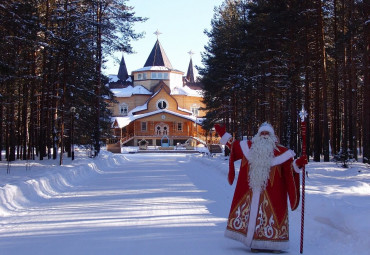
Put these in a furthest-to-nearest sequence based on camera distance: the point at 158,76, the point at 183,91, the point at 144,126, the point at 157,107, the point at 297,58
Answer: the point at 158,76 < the point at 183,91 < the point at 157,107 < the point at 144,126 < the point at 297,58

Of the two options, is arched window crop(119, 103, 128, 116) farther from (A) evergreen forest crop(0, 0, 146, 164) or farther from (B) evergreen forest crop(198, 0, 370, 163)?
(B) evergreen forest crop(198, 0, 370, 163)

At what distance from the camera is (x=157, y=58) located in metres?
83.4

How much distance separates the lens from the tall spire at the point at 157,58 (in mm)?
83062

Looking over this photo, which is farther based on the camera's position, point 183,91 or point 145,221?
point 183,91

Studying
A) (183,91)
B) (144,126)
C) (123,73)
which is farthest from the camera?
(123,73)

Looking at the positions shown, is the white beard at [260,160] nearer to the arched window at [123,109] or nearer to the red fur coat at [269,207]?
the red fur coat at [269,207]

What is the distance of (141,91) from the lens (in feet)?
260

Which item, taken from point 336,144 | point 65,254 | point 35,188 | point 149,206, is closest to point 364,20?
point 336,144

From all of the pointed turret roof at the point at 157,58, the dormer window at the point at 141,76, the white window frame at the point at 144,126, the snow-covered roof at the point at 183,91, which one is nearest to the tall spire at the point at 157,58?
the pointed turret roof at the point at 157,58

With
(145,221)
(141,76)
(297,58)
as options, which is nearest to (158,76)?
(141,76)

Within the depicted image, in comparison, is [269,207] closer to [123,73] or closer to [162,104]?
[162,104]

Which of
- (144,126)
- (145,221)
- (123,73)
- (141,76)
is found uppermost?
(123,73)

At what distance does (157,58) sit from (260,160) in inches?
3090

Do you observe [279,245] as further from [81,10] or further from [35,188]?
[81,10]
